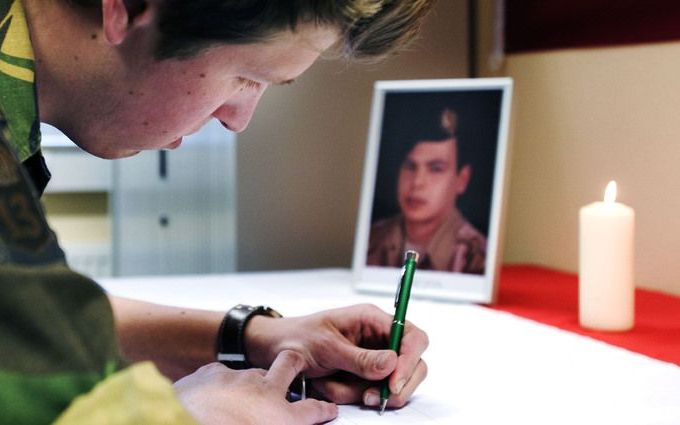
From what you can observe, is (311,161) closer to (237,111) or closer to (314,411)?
(237,111)

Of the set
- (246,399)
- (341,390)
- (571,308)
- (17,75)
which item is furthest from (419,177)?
(17,75)

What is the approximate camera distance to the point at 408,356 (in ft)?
3.14

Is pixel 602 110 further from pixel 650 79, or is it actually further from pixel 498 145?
pixel 498 145

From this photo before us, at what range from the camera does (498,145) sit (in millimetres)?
1534

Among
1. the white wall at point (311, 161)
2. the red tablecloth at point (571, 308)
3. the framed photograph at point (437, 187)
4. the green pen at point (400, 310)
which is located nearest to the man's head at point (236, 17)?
the green pen at point (400, 310)

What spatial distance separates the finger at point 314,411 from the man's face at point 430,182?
716mm

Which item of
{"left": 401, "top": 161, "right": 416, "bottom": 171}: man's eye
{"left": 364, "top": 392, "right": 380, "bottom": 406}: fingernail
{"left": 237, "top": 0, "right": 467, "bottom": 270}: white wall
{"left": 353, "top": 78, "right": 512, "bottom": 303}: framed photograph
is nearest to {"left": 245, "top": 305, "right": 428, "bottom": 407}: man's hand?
{"left": 364, "top": 392, "right": 380, "bottom": 406}: fingernail

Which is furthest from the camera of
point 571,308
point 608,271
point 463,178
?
point 463,178

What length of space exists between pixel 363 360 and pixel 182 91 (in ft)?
0.98

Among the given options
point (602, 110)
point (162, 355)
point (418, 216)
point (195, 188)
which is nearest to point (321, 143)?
point (195, 188)

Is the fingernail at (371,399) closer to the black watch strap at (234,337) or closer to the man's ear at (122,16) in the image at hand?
the black watch strap at (234,337)

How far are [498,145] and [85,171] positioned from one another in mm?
978

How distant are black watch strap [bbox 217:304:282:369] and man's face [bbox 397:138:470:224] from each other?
530 mm

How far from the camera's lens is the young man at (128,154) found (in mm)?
520
